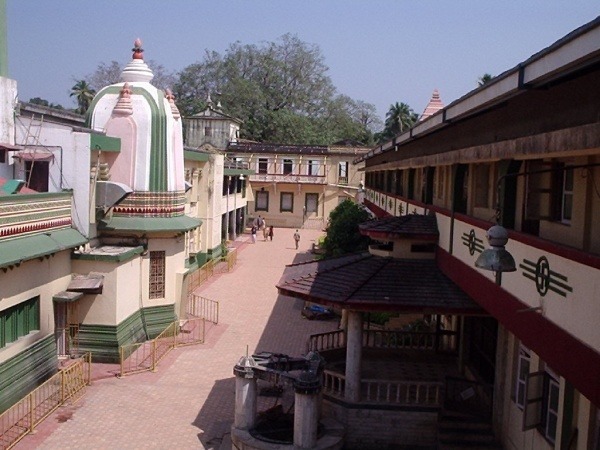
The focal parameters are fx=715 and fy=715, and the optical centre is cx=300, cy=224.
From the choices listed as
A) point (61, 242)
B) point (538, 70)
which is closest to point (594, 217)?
point (538, 70)

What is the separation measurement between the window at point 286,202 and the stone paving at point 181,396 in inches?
1214

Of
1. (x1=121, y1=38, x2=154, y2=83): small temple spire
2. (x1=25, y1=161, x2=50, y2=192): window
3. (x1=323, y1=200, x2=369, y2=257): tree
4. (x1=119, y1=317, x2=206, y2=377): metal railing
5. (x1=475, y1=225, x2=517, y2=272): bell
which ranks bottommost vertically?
(x1=119, y1=317, x2=206, y2=377): metal railing

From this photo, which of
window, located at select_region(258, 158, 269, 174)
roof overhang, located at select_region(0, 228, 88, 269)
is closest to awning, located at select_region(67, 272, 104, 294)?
roof overhang, located at select_region(0, 228, 88, 269)

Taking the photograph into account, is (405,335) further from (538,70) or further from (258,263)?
(258,263)

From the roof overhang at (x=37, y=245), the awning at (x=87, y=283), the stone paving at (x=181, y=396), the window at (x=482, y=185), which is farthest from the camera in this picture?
the awning at (x=87, y=283)

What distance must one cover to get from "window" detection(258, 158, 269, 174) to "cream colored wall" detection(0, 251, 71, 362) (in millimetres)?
38965

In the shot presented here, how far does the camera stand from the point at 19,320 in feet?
48.3

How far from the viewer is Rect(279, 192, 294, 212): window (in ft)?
185

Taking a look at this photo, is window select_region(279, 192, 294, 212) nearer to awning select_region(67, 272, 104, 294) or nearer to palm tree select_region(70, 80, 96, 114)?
palm tree select_region(70, 80, 96, 114)

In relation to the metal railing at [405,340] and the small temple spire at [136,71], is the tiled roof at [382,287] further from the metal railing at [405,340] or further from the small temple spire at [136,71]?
the small temple spire at [136,71]

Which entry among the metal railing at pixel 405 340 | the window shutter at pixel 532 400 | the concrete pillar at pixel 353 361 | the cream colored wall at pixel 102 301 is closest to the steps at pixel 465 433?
the concrete pillar at pixel 353 361

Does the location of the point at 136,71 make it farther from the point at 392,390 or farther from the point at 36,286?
the point at 392,390

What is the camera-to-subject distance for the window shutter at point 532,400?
8.24 m

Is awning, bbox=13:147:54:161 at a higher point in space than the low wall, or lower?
higher
